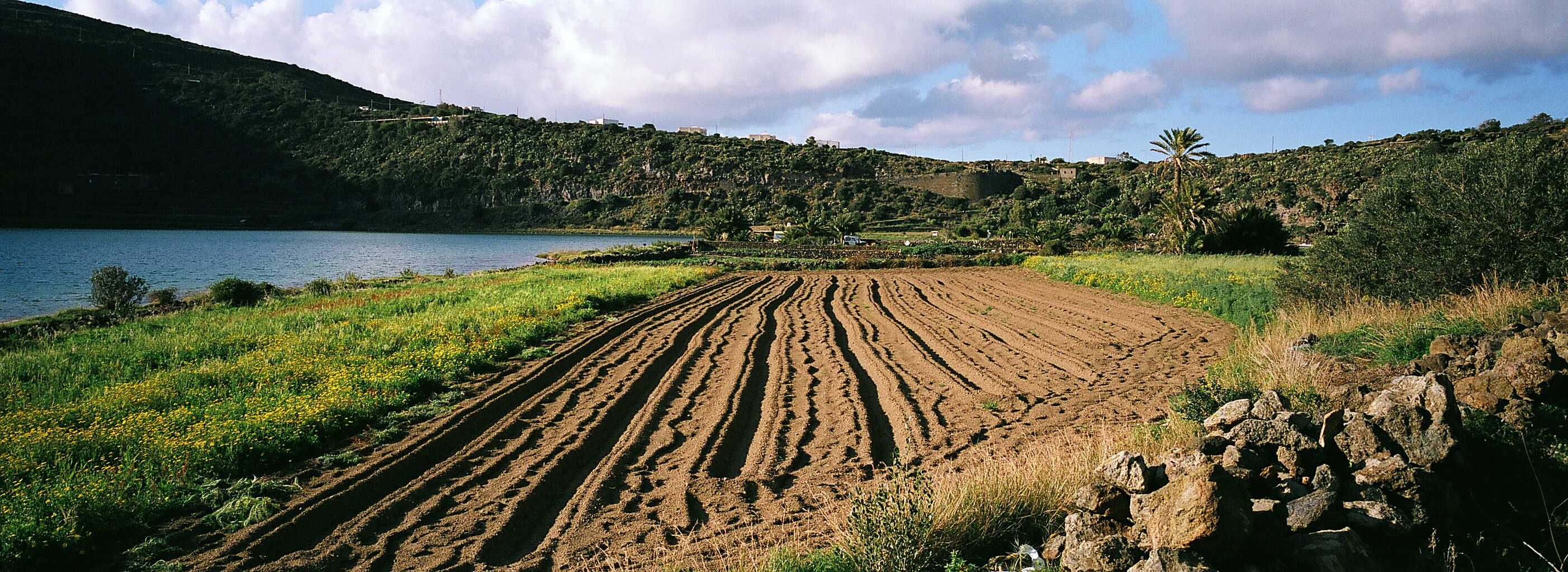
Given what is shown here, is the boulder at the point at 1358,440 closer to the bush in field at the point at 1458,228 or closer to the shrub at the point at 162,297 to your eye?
the bush in field at the point at 1458,228

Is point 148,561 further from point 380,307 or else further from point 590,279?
point 590,279

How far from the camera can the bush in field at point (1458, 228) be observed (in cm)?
1074

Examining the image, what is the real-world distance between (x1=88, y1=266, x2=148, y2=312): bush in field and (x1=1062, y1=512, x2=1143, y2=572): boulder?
27.6 metres

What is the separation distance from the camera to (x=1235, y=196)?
65812 millimetres

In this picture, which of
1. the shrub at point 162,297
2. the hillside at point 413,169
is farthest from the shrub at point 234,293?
the hillside at point 413,169

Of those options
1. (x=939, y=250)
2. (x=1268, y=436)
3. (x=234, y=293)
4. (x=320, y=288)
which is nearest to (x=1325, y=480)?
(x=1268, y=436)

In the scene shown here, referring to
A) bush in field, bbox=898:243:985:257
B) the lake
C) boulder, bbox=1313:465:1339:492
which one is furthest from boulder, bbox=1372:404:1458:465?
bush in field, bbox=898:243:985:257

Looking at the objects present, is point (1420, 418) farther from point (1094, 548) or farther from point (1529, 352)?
point (1094, 548)

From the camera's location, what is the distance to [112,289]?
23.0 meters

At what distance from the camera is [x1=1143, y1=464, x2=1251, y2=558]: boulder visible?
12.0 ft

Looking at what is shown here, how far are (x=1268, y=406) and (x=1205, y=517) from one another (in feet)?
9.49

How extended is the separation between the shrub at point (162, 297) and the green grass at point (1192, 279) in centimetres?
3034

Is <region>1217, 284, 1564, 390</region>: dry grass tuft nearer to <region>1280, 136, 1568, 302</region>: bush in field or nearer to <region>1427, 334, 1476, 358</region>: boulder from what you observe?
<region>1280, 136, 1568, 302</region>: bush in field

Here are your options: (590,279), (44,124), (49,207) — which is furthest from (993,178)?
(44,124)
